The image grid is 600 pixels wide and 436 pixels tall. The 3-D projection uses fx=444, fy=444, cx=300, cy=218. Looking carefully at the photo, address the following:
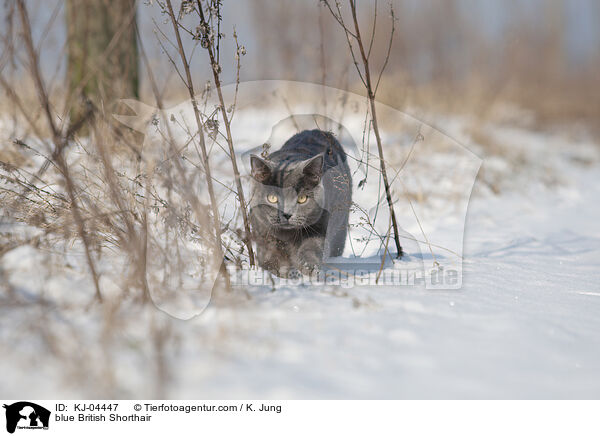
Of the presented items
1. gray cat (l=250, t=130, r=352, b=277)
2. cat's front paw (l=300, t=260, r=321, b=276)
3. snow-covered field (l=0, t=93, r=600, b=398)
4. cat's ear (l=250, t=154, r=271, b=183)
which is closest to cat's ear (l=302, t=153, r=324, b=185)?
gray cat (l=250, t=130, r=352, b=277)

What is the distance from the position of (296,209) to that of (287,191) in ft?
0.32

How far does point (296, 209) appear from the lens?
2.12 metres

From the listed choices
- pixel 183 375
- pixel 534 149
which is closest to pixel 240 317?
pixel 183 375

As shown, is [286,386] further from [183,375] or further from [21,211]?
[21,211]

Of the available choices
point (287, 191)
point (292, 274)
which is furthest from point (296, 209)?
point (292, 274)

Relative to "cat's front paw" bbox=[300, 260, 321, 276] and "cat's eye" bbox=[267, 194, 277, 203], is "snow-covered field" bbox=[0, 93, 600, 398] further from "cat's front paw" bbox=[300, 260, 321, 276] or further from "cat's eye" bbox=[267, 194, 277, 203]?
"cat's eye" bbox=[267, 194, 277, 203]

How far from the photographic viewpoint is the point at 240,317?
1.37m

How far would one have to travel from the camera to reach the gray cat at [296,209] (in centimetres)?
210

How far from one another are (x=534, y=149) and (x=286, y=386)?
318 inches

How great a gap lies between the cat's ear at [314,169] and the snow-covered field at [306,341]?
0.61 m
